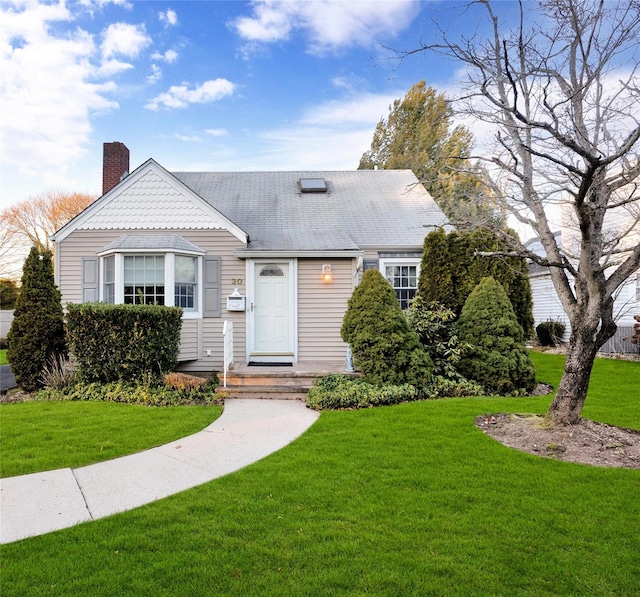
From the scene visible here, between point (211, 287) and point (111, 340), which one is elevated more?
point (211, 287)

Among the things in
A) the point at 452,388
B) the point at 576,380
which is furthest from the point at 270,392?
the point at 576,380

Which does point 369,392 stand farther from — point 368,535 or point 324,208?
point 324,208

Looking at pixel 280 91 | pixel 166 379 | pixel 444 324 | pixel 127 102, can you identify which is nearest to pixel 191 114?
pixel 127 102

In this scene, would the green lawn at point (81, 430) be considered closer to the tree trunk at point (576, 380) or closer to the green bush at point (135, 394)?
the green bush at point (135, 394)

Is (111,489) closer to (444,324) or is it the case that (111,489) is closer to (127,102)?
(444,324)

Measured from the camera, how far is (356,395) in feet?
22.3

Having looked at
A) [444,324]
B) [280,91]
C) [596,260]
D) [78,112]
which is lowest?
[444,324]

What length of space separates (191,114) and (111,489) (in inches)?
457

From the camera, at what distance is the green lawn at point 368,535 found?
2.41m

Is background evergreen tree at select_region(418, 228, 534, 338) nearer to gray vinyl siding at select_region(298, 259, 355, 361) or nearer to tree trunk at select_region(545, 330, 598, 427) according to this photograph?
gray vinyl siding at select_region(298, 259, 355, 361)

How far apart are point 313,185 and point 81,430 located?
371 inches

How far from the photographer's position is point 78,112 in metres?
11.0

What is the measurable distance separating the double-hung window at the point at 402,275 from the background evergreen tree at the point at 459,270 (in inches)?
42.5

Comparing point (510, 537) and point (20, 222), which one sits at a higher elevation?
point (20, 222)
